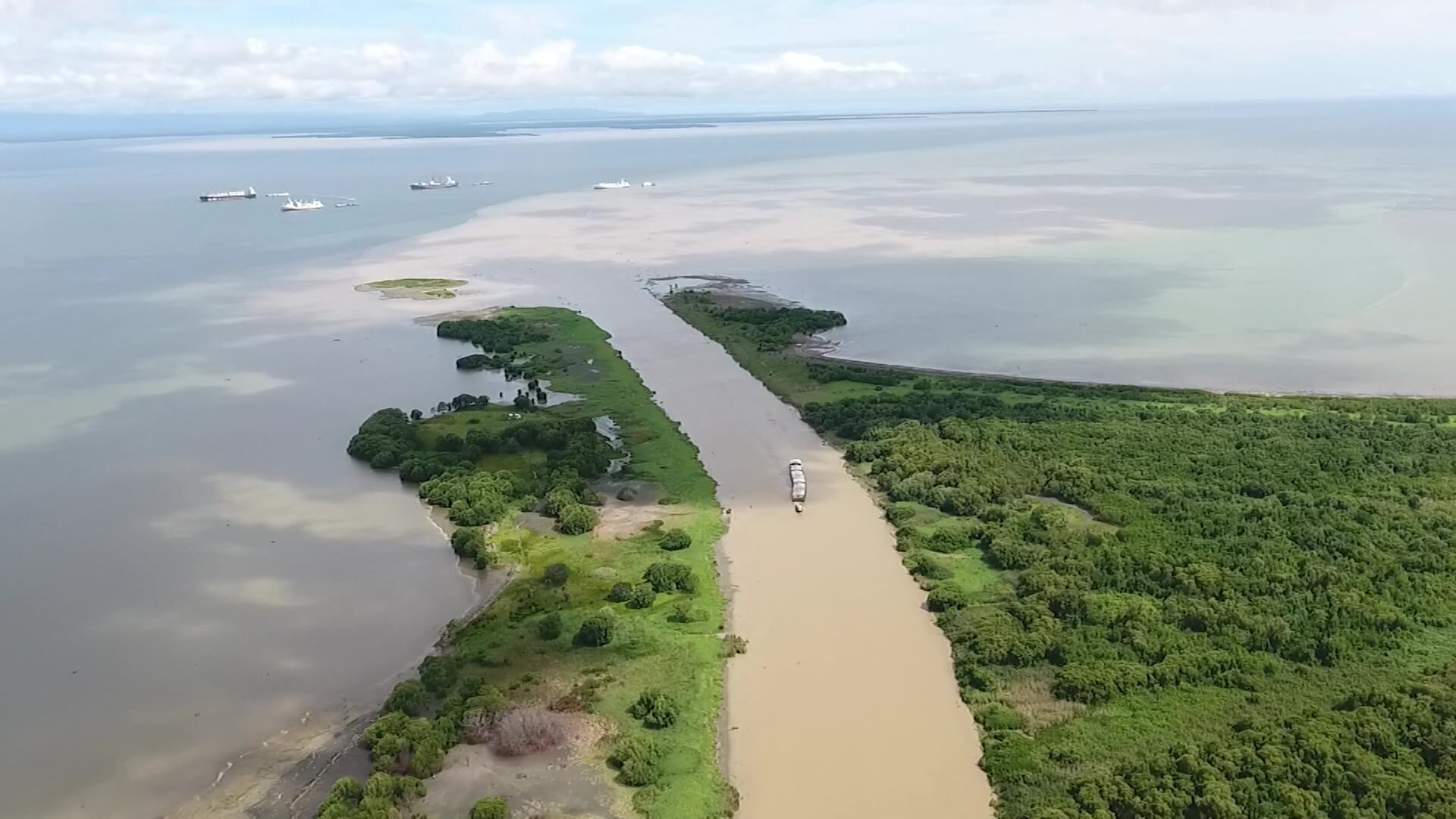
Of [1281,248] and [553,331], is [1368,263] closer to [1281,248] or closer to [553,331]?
[1281,248]

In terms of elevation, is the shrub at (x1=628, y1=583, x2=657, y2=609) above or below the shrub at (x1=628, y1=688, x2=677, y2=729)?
above

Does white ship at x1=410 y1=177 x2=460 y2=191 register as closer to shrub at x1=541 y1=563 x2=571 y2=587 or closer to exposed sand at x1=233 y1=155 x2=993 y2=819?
exposed sand at x1=233 y1=155 x2=993 y2=819

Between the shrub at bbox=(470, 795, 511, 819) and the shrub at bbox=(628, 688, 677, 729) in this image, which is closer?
the shrub at bbox=(470, 795, 511, 819)

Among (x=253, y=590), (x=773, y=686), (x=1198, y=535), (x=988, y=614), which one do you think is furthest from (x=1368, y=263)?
(x=253, y=590)

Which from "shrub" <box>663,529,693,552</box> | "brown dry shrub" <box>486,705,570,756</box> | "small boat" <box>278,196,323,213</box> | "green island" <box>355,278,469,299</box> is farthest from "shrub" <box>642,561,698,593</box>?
"small boat" <box>278,196,323,213</box>

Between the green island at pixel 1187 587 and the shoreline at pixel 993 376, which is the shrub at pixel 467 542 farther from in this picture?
the shoreline at pixel 993 376

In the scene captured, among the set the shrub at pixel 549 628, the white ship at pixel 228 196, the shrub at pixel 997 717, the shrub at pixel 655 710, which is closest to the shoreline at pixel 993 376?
the shrub at pixel 997 717
